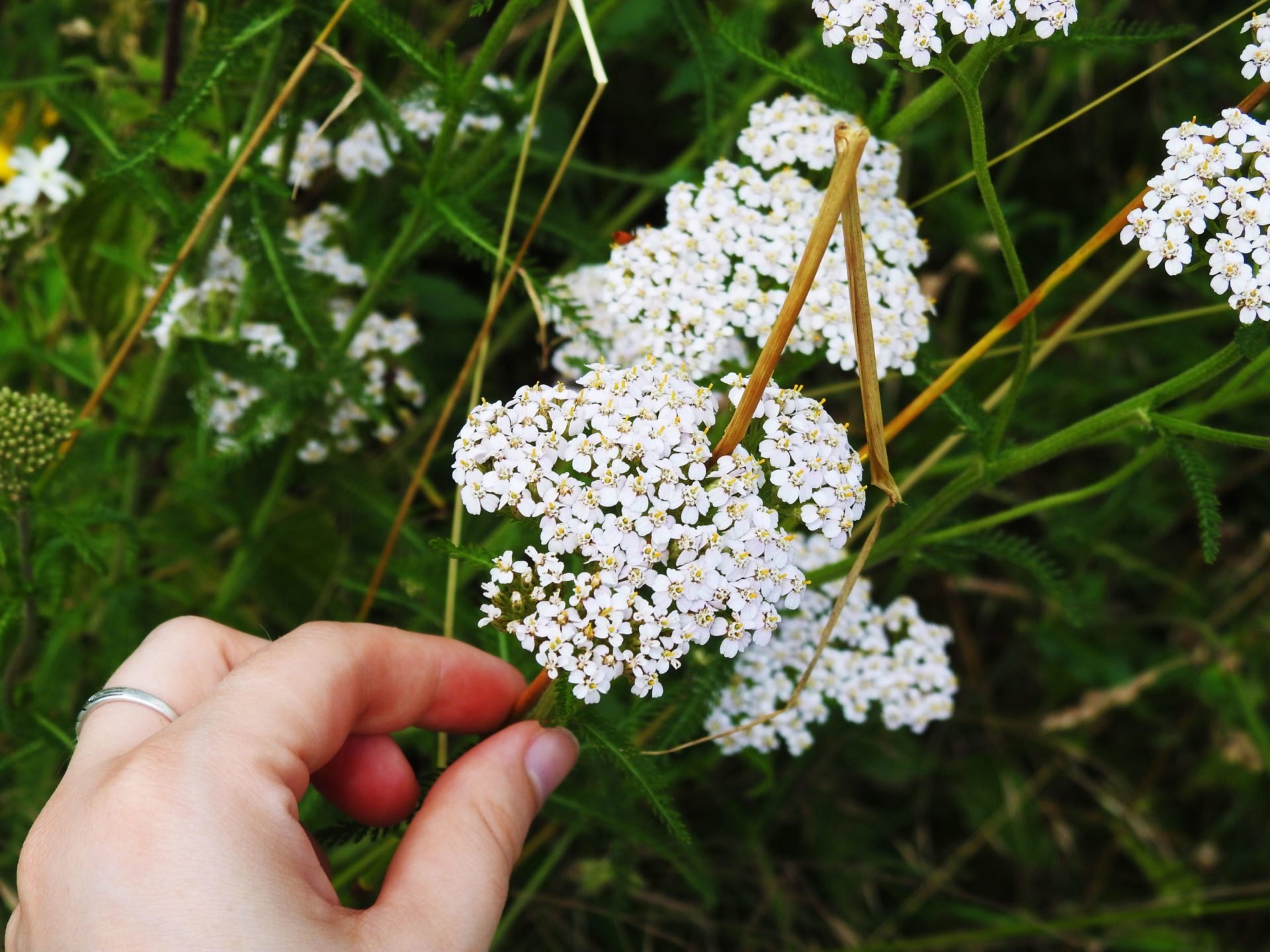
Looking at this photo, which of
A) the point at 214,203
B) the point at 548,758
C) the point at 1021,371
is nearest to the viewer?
the point at 548,758

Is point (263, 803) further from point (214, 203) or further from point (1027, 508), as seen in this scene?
point (1027, 508)

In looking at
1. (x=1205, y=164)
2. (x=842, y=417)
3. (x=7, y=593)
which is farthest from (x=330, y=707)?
(x=842, y=417)

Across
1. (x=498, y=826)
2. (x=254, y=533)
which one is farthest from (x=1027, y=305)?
(x=254, y=533)

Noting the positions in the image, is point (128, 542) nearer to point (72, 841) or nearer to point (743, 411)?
point (72, 841)

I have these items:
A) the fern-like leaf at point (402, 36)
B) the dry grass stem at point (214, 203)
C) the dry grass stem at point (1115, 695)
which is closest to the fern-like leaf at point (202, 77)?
the dry grass stem at point (214, 203)

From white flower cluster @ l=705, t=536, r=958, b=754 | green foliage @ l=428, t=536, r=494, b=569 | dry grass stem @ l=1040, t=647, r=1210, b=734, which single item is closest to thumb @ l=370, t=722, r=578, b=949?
green foliage @ l=428, t=536, r=494, b=569

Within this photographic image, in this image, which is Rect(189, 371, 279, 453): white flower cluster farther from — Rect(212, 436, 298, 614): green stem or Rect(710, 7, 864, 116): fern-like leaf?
Rect(710, 7, 864, 116): fern-like leaf
